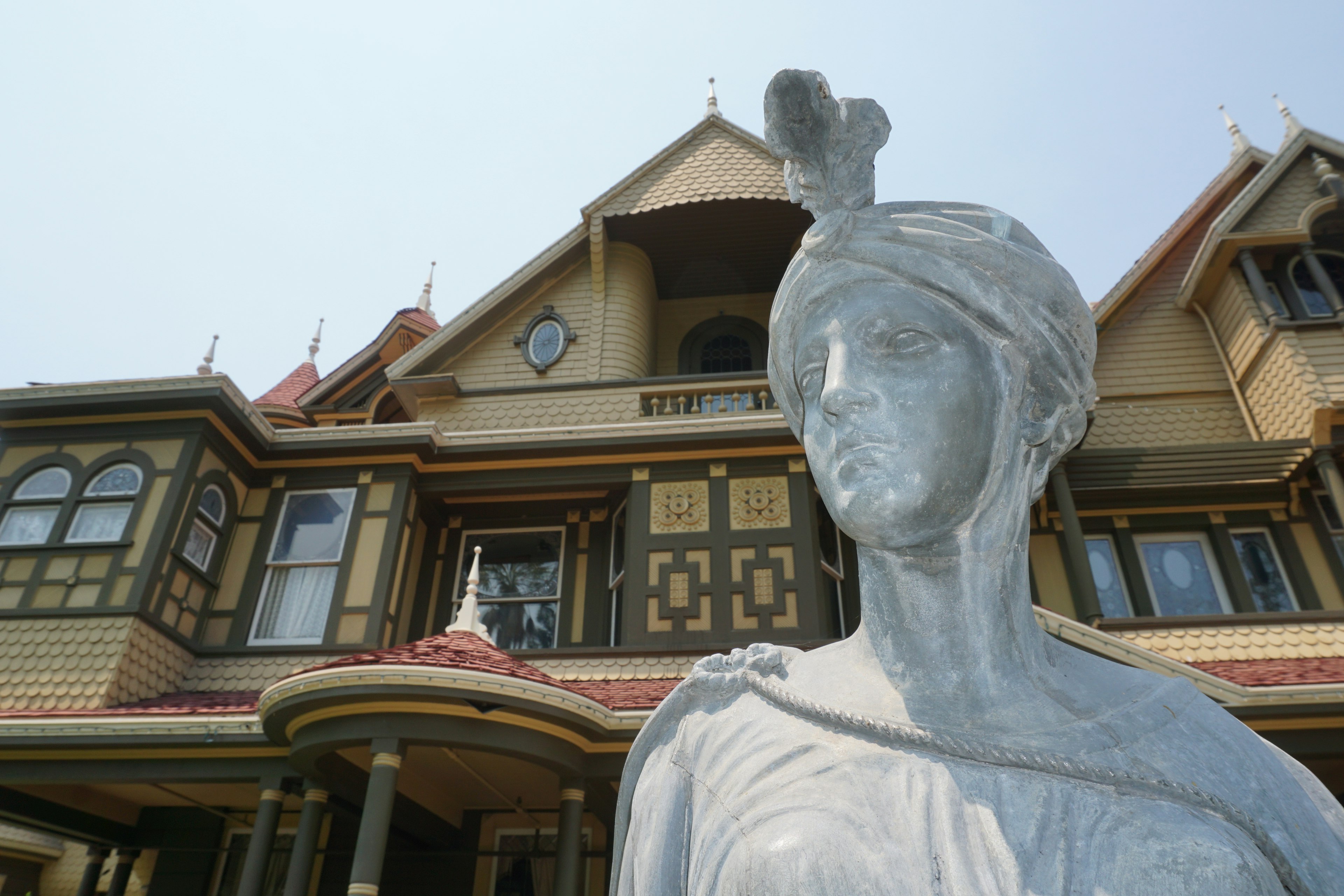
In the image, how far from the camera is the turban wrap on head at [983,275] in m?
Answer: 1.43

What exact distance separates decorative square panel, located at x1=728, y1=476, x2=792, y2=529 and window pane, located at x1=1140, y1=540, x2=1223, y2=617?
16.7ft

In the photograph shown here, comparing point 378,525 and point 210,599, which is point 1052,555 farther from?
point 210,599

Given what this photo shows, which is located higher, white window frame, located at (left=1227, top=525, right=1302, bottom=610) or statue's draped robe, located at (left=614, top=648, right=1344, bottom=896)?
white window frame, located at (left=1227, top=525, right=1302, bottom=610)

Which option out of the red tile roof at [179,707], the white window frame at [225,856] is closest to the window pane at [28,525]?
the red tile roof at [179,707]

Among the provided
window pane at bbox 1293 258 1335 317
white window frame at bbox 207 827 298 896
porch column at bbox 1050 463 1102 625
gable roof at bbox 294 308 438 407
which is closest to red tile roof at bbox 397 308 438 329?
gable roof at bbox 294 308 438 407

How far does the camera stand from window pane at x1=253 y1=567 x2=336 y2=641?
35.8 feet

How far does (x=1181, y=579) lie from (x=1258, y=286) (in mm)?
4215

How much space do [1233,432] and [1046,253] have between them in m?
13.0

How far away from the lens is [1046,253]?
4.87ft

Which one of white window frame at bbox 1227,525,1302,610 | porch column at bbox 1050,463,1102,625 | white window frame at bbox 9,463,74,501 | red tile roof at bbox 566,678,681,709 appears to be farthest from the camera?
white window frame at bbox 1227,525,1302,610

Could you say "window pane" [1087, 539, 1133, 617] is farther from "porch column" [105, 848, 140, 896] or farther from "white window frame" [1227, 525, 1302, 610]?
"porch column" [105, 848, 140, 896]

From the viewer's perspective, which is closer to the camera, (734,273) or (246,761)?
(246,761)

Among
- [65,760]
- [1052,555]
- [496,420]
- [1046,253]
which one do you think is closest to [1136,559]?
[1052,555]

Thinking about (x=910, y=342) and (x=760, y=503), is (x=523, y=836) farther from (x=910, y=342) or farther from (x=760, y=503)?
(x=910, y=342)
